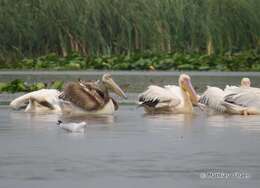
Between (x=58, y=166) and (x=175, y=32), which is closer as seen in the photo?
(x=58, y=166)

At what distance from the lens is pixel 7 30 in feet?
97.9

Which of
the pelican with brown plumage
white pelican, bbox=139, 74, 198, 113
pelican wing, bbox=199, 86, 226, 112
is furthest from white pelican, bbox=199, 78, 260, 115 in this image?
the pelican with brown plumage

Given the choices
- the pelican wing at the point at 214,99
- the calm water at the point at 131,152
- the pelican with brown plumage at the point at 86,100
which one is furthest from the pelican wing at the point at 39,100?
the pelican wing at the point at 214,99

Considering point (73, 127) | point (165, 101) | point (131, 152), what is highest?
point (131, 152)

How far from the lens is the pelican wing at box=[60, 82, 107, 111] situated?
1623 cm

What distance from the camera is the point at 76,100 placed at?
53.6 ft

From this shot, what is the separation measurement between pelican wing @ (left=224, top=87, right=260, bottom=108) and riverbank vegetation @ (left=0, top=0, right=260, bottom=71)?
1259 cm

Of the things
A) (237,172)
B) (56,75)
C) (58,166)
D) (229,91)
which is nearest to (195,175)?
(237,172)

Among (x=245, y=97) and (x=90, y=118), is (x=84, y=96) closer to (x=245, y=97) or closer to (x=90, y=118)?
(x=90, y=118)

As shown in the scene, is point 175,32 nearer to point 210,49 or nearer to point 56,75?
point 210,49

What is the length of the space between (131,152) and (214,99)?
615cm

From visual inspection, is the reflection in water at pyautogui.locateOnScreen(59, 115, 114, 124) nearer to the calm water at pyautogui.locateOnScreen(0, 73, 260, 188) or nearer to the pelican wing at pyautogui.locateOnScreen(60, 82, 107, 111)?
the calm water at pyautogui.locateOnScreen(0, 73, 260, 188)

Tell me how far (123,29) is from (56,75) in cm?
476

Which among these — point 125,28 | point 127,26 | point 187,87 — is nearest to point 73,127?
point 187,87
